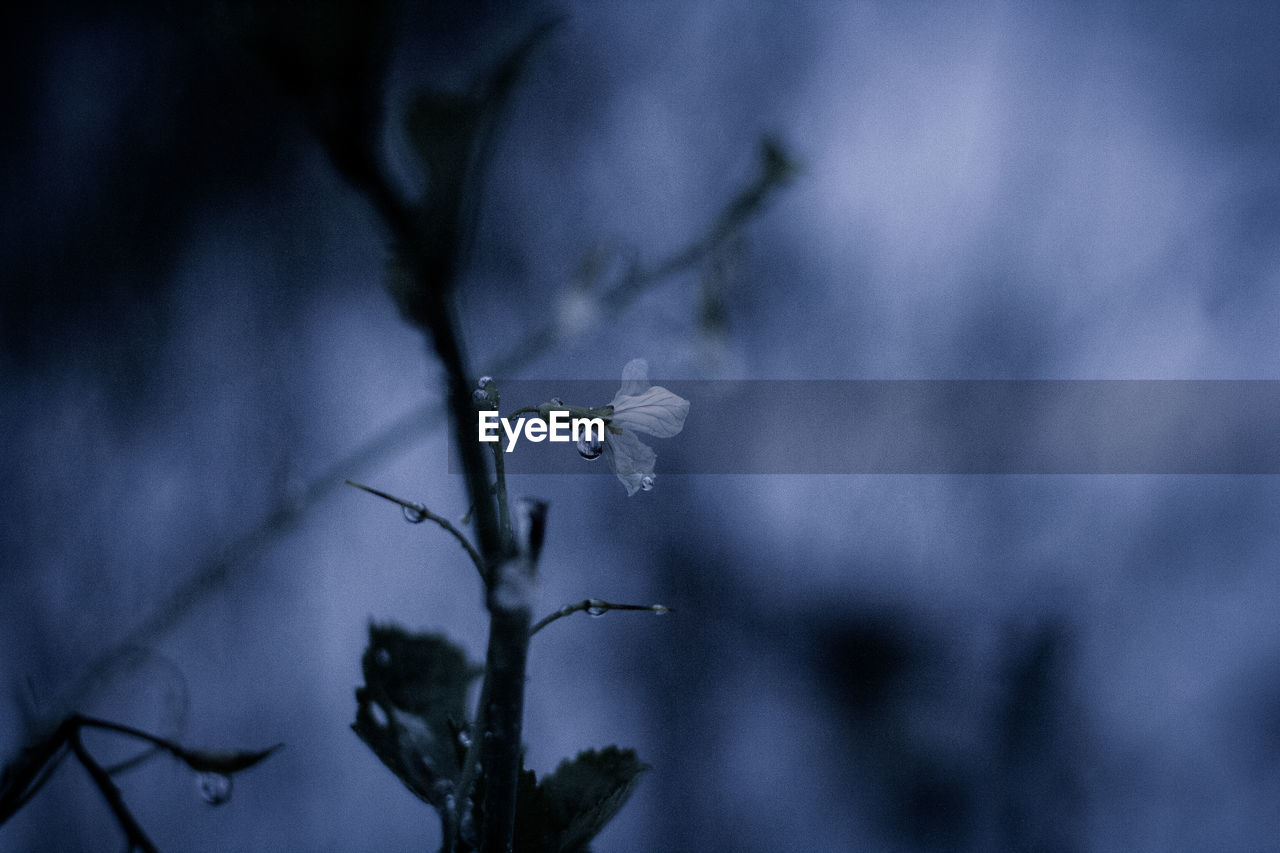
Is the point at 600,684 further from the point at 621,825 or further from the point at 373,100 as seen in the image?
the point at 373,100

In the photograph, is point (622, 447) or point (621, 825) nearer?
point (622, 447)

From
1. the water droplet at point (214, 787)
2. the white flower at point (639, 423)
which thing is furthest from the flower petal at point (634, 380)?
the water droplet at point (214, 787)

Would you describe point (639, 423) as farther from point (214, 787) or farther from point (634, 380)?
point (214, 787)

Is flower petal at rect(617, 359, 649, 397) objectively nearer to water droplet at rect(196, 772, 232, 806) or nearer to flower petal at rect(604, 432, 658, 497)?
flower petal at rect(604, 432, 658, 497)

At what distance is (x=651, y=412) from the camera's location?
171 millimetres

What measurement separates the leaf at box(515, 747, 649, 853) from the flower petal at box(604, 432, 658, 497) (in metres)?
0.06

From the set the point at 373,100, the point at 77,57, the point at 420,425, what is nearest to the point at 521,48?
the point at 373,100

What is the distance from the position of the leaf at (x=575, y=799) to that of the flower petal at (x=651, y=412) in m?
0.07

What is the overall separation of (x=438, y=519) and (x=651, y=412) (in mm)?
58

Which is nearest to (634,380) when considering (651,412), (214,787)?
(651,412)

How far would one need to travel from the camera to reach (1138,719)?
1019 mm

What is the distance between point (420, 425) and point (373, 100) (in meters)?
0.12

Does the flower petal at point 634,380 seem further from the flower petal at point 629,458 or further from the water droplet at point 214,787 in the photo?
the water droplet at point 214,787

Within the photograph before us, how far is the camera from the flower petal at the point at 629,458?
0.53ft
